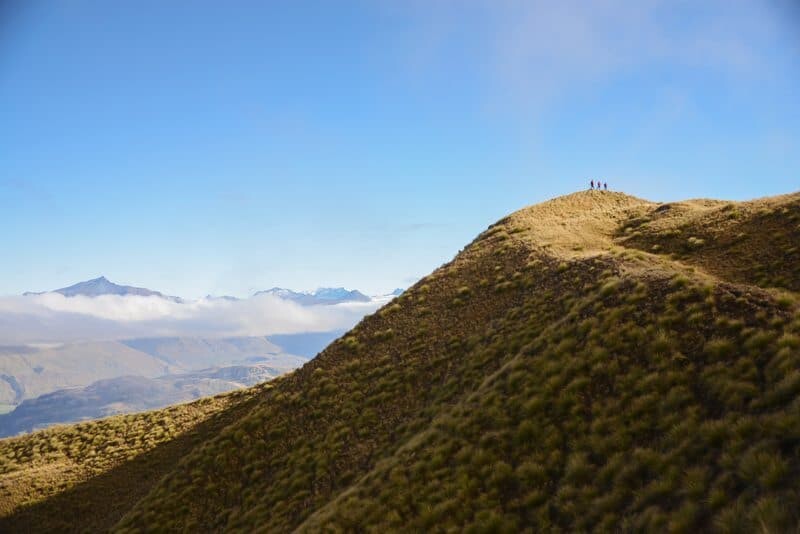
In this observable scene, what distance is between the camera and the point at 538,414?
1894 centimetres

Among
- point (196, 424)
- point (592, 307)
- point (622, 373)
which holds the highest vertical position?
point (592, 307)

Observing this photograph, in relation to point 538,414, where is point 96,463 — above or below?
below

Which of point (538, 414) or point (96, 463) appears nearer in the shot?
point (538, 414)

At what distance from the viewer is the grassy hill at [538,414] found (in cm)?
1280

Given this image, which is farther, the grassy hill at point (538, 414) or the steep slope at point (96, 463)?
the steep slope at point (96, 463)

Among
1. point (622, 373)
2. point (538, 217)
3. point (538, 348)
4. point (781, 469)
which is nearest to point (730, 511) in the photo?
point (781, 469)

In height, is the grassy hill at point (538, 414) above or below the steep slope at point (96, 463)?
above

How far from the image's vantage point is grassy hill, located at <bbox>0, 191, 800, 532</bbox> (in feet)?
42.0

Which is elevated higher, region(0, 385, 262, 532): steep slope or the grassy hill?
the grassy hill

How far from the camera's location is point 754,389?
1432 cm

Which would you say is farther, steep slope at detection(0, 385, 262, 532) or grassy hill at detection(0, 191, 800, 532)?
steep slope at detection(0, 385, 262, 532)

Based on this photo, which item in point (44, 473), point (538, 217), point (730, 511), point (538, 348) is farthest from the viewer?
point (538, 217)

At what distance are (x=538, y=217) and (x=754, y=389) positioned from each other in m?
53.2

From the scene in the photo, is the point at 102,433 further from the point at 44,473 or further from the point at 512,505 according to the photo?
the point at 512,505
